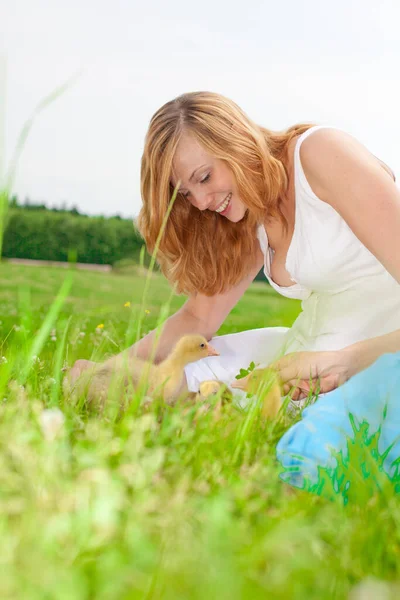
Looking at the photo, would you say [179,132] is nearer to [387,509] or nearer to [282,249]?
[282,249]

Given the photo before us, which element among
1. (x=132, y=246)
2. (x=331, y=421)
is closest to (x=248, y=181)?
(x=331, y=421)

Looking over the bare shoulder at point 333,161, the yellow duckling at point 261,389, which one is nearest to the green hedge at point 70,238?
the bare shoulder at point 333,161

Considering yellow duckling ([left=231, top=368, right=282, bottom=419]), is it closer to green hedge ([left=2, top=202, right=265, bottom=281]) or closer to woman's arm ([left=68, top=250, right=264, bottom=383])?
woman's arm ([left=68, top=250, right=264, bottom=383])

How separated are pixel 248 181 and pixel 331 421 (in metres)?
1.30

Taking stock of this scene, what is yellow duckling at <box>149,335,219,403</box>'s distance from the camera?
2643 mm

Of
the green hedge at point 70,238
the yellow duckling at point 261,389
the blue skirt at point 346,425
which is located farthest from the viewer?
the green hedge at point 70,238

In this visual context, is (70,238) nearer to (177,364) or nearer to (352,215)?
(177,364)

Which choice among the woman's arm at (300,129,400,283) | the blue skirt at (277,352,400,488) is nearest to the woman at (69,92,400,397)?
the woman's arm at (300,129,400,283)

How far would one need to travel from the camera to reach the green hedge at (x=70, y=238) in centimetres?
1667

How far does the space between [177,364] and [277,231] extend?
3.29ft

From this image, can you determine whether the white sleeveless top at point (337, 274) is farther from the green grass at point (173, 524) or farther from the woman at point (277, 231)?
the green grass at point (173, 524)

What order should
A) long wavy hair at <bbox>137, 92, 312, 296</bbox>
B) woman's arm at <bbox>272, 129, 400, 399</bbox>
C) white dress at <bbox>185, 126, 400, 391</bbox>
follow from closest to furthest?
woman's arm at <bbox>272, 129, 400, 399</bbox>, long wavy hair at <bbox>137, 92, 312, 296</bbox>, white dress at <bbox>185, 126, 400, 391</bbox>

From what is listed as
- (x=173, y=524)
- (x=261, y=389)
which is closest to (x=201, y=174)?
(x=261, y=389)

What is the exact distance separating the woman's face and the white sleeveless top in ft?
1.15
